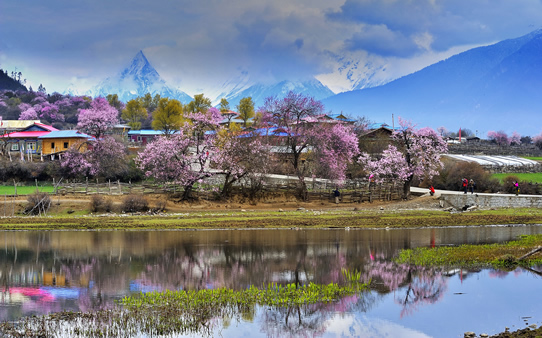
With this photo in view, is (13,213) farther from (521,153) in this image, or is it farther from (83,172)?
(521,153)

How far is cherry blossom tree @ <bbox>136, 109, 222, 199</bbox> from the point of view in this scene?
6047 centimetres

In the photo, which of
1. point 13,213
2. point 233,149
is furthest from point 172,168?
point 13,213

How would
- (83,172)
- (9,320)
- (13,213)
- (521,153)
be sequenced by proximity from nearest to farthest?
(9,320), (13,213), (83,172), (521,153)

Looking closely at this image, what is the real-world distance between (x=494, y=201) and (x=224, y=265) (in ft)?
121

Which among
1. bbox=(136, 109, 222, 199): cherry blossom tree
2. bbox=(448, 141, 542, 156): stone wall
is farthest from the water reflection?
bbox=(448, 141, 542, 156): stone wall

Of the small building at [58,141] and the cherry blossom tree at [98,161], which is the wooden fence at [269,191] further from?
the small building at [58,141]

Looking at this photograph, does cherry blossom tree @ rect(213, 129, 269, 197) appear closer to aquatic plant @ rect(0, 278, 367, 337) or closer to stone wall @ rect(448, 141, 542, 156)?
aquatic plant @ rect(0, 278, 367, 337)

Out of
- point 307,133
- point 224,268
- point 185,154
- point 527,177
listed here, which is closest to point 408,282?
point 224,268

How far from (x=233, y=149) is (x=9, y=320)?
4355 centimetres

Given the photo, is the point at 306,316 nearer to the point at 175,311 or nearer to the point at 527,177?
the point at 175,311

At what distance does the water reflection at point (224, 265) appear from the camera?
21406 millimetres

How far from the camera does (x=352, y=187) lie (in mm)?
67562

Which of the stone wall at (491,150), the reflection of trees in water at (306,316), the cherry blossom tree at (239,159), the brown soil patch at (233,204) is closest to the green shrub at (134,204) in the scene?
the brown soil patch at (233,204)

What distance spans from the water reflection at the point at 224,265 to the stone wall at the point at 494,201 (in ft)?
45.9
